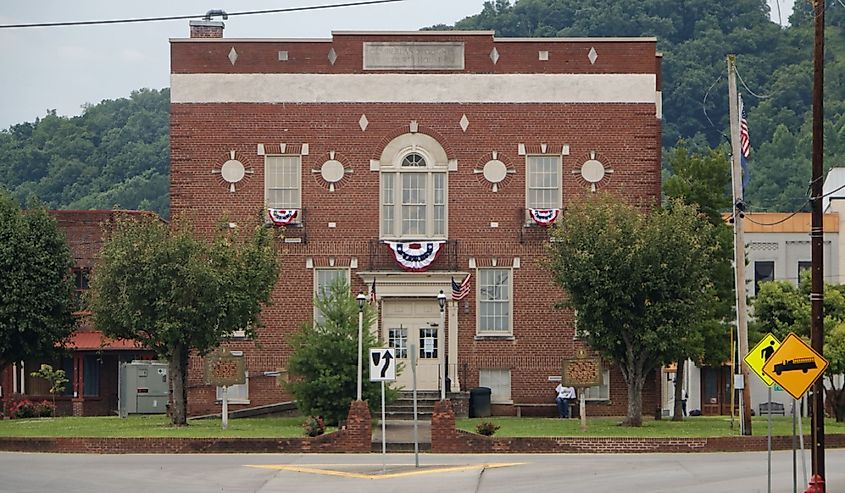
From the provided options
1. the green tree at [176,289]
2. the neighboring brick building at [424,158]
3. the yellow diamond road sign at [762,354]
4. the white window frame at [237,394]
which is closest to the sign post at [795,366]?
the yellow diamond road sign at [762,354]

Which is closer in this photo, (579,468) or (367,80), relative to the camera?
(579,468)

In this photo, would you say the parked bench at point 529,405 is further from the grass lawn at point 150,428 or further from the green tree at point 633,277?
the grass lawn at point 150,428

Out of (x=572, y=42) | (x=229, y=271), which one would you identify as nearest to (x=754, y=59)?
(x=572, y=42)

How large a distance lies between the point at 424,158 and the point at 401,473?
17.7 metres

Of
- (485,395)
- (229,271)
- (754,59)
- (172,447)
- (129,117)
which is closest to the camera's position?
(172,447)

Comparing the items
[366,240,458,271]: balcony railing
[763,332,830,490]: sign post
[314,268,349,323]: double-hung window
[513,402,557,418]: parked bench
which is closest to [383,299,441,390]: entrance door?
[366,240,458,271]: balcony railing

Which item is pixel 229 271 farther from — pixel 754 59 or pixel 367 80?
pixel 754 59

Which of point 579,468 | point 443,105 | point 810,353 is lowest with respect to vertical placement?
point 579,468

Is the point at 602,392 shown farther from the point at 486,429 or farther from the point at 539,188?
the point at 486,429

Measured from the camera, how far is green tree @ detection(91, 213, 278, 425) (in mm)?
40969

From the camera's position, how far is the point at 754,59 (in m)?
133

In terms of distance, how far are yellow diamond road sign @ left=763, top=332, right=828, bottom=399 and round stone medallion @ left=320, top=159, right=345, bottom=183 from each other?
23.6m

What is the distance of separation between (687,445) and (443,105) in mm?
15253

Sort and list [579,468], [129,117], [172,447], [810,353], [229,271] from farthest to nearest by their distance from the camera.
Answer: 1. [129,117]
2. [229,271]
3. [172,447]
4. [579,468]
5. [810,353]
